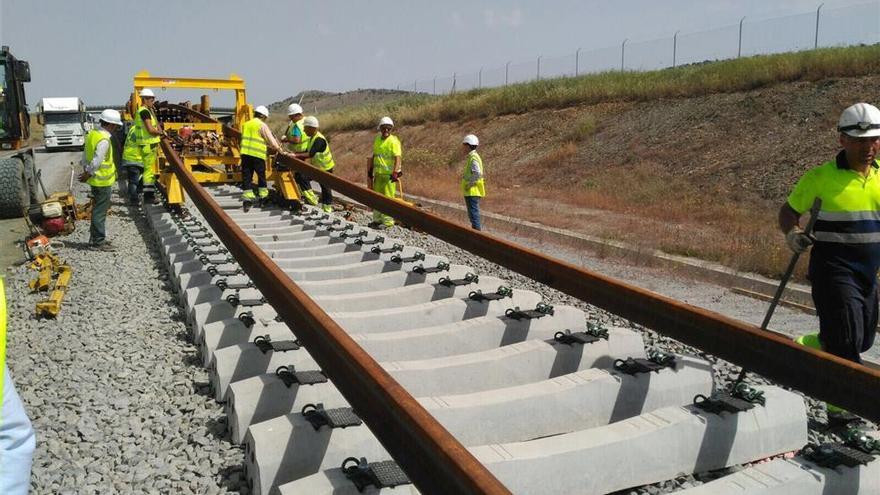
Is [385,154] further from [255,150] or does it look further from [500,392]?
[500,392]

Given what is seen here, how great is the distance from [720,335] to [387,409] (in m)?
1.72

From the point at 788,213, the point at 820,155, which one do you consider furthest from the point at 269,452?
the point at 820,155

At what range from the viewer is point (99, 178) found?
9070mm

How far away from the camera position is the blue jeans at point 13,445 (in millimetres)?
1609

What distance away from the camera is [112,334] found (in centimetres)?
528

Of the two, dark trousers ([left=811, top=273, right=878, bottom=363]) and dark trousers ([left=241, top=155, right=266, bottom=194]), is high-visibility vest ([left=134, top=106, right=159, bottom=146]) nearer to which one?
dark trousers ([left=241, top=155, right=266, bottom=194])

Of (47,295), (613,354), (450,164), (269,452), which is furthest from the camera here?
(450,164)

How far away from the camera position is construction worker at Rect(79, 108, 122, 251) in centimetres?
883

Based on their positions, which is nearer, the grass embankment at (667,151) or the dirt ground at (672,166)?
the dirt ground at (672,166)

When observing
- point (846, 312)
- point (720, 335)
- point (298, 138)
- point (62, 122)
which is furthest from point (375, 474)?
point (62, 122)

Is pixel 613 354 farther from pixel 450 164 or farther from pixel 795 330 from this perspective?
pixel 450 164

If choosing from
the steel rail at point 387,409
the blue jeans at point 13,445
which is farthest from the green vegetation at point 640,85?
the blue jeans at point 13,445

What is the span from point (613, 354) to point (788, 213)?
4.67 feet

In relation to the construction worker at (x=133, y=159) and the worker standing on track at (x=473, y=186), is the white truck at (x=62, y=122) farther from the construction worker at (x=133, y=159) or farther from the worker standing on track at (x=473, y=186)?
the worker standing on track at (x=473, y=186)
